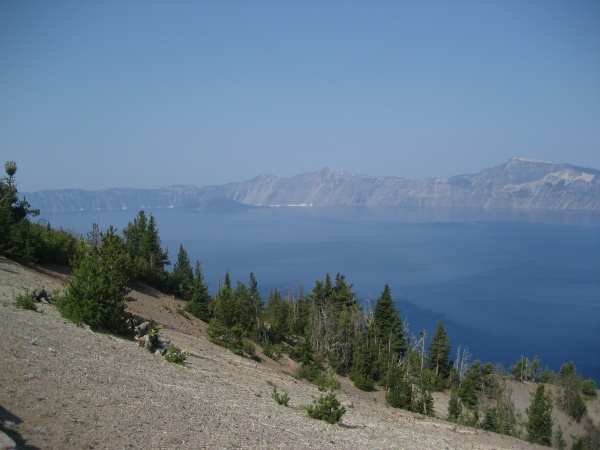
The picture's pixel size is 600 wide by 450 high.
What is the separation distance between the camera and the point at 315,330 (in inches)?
2029

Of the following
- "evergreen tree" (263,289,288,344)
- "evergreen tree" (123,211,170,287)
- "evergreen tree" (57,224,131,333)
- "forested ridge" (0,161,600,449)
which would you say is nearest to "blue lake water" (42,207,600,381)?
"forested ridge" (0,161,600,449)

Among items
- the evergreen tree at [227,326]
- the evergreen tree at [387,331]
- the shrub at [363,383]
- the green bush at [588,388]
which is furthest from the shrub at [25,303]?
the green bush at [588,388]

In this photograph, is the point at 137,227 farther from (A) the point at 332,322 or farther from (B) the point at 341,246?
(B) the point at 341,246

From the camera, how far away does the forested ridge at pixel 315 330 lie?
1953 cm

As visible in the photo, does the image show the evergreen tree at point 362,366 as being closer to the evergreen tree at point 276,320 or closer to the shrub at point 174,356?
the evergreen tree at point 276,320

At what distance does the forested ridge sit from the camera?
64.1ft

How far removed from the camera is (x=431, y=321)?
82.8m

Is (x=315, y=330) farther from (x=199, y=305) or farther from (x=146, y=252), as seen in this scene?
(x=146, y=252)

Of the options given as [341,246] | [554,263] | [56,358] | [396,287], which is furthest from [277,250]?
[56,358]

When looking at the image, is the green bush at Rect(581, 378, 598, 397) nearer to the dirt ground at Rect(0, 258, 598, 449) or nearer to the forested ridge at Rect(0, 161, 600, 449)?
the forested ridge at Rect(0, 161, 600, 449)

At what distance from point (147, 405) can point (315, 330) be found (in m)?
41.1

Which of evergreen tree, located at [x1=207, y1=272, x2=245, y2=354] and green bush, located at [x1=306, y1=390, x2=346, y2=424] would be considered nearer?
green bush, located at [x1=306, y1=390, x2=346, y2=424]

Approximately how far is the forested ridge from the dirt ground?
1560 millimetres

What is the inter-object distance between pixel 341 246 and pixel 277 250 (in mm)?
29866
